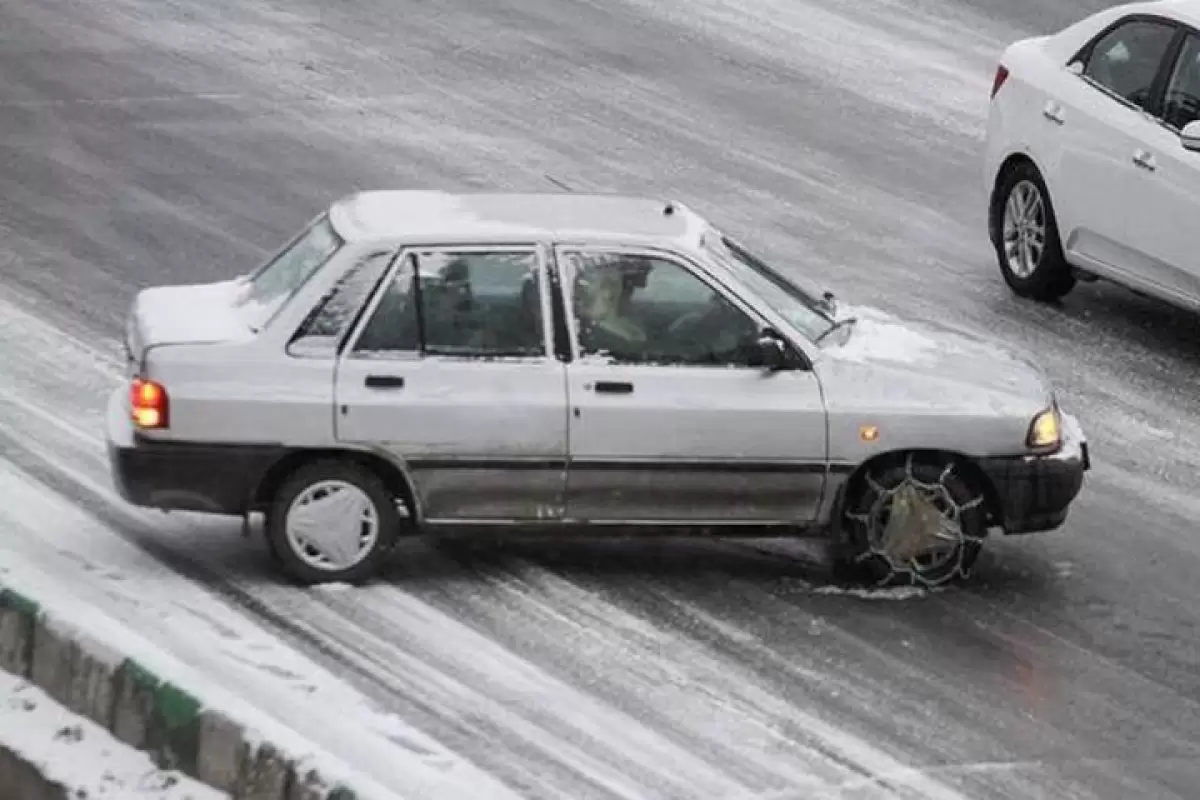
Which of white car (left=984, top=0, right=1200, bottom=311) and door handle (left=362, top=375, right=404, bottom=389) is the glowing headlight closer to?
door handle (left=362, top=375, right=404, bottom=389)

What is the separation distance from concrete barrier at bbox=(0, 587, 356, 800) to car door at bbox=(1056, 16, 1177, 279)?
741 cm

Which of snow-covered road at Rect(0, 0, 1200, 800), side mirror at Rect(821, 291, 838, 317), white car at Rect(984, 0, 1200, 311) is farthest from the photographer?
white car at Rect(984, 0, 1200, 311)

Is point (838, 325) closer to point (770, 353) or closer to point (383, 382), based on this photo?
point (770, 353)

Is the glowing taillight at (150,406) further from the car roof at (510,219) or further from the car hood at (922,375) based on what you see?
the car hood at (922,375)

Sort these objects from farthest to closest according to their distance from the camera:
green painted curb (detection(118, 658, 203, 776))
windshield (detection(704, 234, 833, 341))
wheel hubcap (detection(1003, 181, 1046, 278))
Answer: wheel hubcap (detection(1003, 181, 1046, 278)) < windshield (detection(704, 234, 833, 341)) < green painted curb (detection(118, 658, 203, 776))

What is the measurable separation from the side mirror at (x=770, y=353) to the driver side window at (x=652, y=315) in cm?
2

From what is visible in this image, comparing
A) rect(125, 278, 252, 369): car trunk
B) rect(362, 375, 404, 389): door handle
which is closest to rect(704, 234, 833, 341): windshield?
rect(362, 375, 404, 389): door handle

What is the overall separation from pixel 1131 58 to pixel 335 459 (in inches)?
241

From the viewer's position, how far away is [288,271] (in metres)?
10.9

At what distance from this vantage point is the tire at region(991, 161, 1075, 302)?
49.8 ft

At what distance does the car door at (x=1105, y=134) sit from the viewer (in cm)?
1445

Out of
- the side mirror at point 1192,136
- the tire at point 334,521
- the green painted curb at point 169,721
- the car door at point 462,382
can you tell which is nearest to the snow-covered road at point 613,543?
the tire at point 334,521

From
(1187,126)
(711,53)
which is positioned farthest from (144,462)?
(711,53)

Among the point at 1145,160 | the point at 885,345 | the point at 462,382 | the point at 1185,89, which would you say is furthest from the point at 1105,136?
the point at 462,382
